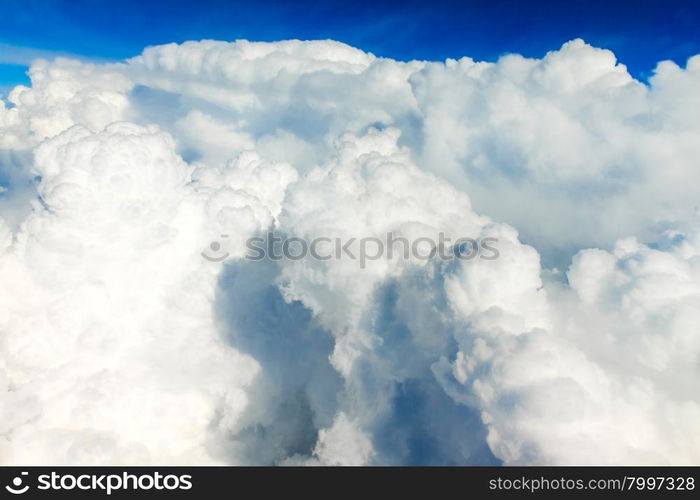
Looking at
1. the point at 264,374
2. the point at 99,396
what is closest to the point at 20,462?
the point at 99,396

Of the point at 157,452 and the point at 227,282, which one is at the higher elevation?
the point at 227,282

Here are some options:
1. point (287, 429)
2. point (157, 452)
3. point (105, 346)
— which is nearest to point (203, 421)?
point (157, 452)

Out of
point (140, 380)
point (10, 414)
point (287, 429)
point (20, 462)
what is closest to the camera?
point (20, 462)

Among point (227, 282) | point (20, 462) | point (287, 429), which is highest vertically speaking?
point (227, 282)

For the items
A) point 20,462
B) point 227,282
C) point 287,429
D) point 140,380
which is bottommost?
point 20,462

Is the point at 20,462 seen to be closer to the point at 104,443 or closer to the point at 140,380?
the point at 104,443

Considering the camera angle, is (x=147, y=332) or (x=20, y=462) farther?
(x=147, y=332)

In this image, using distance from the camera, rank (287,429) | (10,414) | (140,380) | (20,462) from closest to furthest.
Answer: (20,462), (10,414), (140,380), (287,429)

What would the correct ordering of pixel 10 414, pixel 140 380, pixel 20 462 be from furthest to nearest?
1. pixel 140 380
2. pixel 10 414
3. pixel 20 462

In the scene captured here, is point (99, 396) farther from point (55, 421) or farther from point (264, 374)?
point (264, 374)

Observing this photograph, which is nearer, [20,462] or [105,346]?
[20,462]
